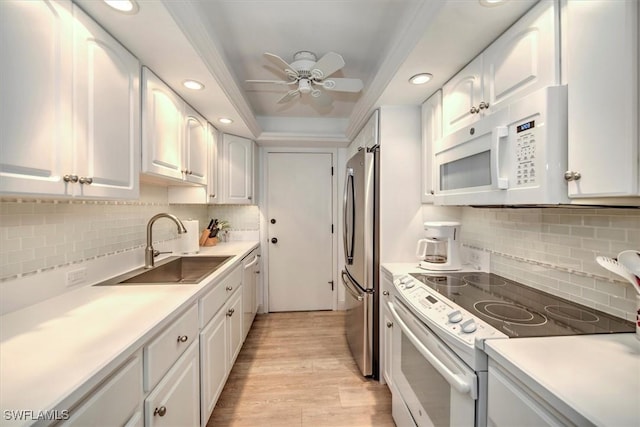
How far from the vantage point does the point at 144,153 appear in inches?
55.6

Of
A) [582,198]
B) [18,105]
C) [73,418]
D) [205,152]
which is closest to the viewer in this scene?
[73,418]

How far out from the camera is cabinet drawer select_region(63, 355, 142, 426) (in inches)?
25.2

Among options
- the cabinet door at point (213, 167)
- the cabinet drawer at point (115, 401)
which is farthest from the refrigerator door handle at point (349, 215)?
the cabinet drawer at point (115, 401)

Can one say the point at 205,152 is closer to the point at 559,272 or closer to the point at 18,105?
the point at 18,105

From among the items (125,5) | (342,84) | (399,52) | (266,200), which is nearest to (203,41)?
(125,5)

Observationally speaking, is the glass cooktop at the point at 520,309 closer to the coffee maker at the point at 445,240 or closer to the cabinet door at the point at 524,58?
the coffee maker at the point at 445,240

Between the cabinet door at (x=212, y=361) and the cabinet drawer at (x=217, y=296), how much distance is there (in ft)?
0.18

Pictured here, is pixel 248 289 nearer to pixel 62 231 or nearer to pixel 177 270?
pixel 177 270

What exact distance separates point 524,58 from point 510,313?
104 cm

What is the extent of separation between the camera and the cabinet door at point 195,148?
77.1 inches

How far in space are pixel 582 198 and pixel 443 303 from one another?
62 centimetres

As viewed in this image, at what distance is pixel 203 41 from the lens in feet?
4.30

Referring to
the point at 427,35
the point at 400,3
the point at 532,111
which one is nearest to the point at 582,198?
the point at 532,111

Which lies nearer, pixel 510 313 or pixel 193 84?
pixel 510 313
